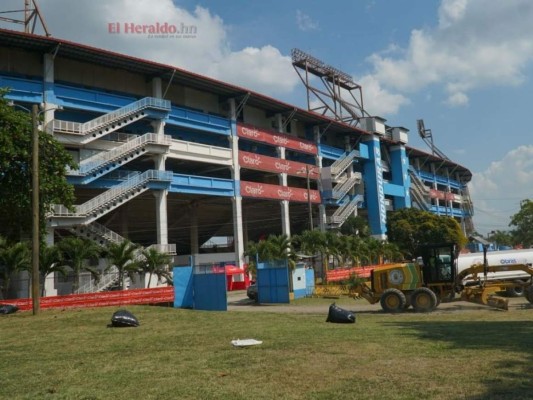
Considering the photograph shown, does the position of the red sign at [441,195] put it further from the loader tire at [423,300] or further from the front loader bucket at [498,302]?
the loader tire at [423,300]

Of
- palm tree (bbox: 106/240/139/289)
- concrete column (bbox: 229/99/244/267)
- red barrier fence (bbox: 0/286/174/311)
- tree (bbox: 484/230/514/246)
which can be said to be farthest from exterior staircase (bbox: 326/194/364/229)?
tree (bbox: 484/230/514/246)

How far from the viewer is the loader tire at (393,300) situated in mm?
21772

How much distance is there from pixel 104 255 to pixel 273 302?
1289 cm

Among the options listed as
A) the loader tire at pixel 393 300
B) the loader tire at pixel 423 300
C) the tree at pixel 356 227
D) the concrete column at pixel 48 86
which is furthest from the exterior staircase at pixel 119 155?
the tree at pixel 356 227

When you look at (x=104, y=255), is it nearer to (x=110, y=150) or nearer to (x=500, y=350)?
(x=110, y=150)

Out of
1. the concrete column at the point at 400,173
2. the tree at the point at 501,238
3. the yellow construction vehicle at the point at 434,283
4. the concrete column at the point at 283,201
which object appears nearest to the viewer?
the yellow construction vehicle at the point at 434,283

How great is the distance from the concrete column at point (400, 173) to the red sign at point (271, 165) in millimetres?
22670

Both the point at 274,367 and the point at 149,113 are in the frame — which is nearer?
the point at 274,367

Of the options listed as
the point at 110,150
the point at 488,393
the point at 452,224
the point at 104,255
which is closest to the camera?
the point at 488,393

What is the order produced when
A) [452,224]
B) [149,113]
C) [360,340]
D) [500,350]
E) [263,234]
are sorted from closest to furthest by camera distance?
1. [500,350]
2. [360,340]
3. [149,113]
4. [452,224]
5. [263,234]

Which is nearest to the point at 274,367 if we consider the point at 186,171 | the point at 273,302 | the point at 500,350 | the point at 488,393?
the point at 488,393

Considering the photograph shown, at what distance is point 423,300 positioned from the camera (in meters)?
21.4

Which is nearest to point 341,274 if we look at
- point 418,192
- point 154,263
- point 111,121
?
point 154,263

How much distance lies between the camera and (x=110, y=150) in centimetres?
3912
